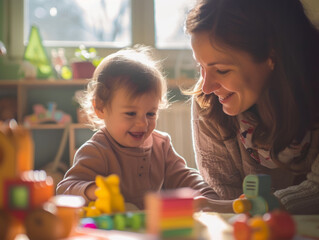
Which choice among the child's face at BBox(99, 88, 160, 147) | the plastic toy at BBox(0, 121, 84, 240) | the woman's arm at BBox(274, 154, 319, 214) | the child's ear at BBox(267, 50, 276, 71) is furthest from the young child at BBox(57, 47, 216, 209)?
the plastic toy at BBox(0, 121, 84, 240)

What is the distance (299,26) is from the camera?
1.01m

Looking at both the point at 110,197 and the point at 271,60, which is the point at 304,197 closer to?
the point at 271,60

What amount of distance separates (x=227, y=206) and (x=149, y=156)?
0.40 metres

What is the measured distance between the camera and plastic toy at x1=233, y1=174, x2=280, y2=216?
65 centimetres

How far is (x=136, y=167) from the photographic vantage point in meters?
1.13

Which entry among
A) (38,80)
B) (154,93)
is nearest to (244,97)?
(154,93)

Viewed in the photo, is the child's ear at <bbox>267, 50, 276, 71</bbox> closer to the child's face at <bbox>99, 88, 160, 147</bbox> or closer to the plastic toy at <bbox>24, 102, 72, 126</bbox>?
the child's face at <bbox>99, 88, 160, 147</bbox>

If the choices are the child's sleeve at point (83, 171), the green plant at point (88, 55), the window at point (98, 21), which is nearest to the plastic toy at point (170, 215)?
the child's sleeve at point (83, 171)

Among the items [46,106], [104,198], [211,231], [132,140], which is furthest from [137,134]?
[46,106]

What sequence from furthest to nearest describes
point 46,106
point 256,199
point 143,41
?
point 143,41 → point 46,106 → point 256,199

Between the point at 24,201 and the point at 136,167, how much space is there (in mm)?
728

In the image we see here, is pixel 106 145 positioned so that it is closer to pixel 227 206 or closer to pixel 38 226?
pixel 227 206

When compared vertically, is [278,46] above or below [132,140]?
above

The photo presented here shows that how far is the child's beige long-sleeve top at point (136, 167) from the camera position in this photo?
1.03 meters
